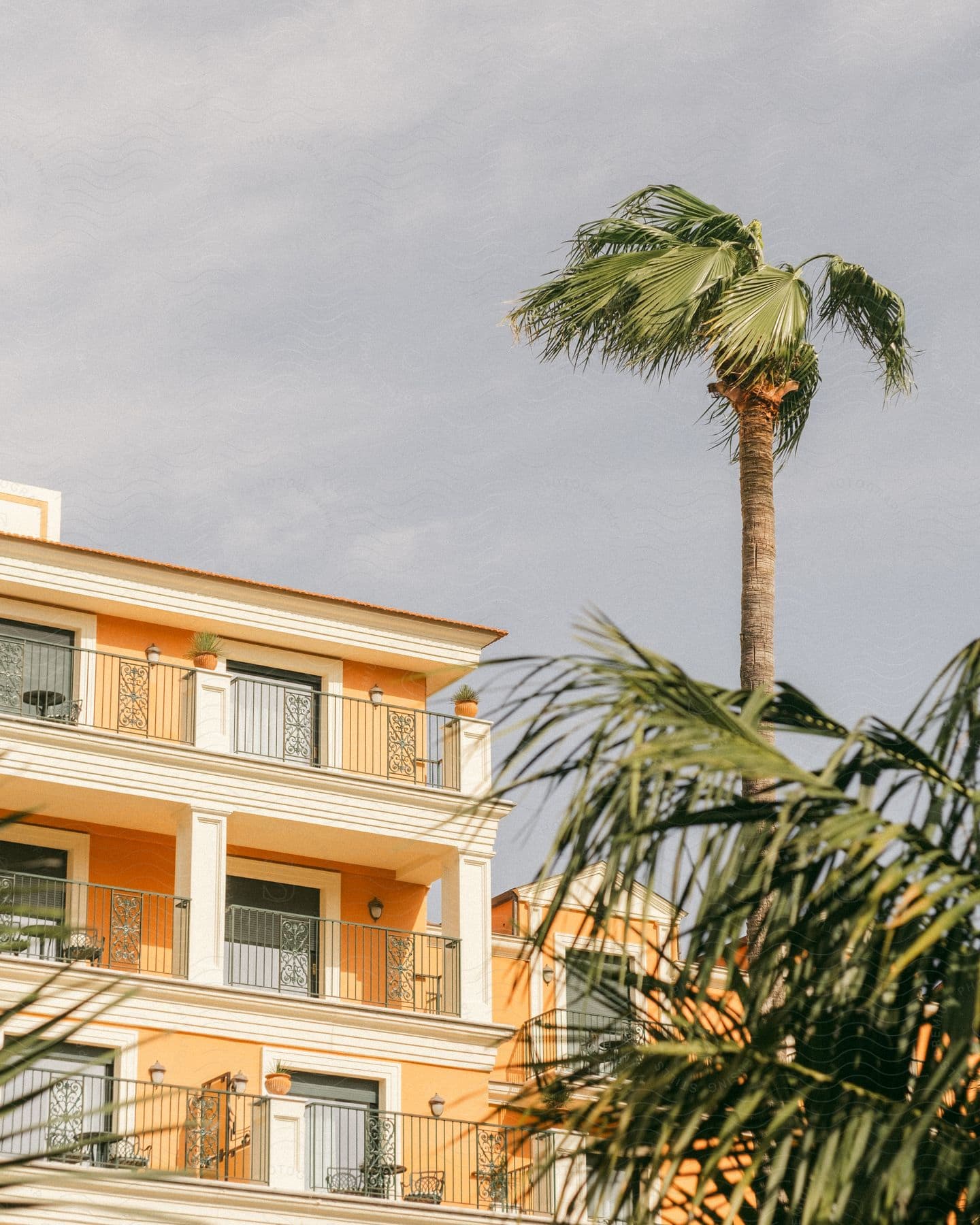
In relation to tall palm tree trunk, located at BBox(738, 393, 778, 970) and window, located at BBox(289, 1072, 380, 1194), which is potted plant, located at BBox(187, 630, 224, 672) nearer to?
window, located at BBox(289, 1072, 380, 1194)

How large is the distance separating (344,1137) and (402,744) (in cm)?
514

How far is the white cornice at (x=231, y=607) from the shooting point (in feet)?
83.4

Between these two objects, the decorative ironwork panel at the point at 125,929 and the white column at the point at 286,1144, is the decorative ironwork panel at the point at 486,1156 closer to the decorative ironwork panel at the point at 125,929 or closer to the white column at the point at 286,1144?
the white column at the point at 286,1144

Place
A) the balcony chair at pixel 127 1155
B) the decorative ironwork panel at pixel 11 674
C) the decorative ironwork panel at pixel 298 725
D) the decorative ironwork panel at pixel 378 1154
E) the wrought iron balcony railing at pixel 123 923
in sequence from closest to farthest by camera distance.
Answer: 1. the balcony chair at pixel 127 1155
2. the decorative ironwork panel at pixel 378 1154
3. the wrought iron balcony railing at pixel 123 923
4. the decorative ironwork panel at pixel 11 674
5. the decorative ironwork panel at pixel 298 725

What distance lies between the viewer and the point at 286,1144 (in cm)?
2291

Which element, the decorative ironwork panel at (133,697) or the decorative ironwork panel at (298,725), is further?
the decorative ironwork panel at (298,725)

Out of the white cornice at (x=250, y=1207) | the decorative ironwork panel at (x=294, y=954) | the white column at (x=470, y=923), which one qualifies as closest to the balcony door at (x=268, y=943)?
the decorative ironwork panel at (x=294, y=954)

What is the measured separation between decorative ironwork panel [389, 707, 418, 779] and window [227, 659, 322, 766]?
0.96m

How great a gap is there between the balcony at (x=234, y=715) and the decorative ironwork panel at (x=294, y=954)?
1.92m

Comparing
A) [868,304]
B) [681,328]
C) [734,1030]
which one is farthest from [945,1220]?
[868,304]

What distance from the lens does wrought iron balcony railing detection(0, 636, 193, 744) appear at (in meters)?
25.0

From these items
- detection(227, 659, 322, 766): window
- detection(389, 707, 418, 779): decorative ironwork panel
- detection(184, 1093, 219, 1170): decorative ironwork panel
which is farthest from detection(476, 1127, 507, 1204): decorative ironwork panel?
detection(227, 659, 322, 766): window

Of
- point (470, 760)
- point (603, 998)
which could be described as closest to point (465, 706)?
point (470, 760)

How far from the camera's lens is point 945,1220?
19.6 ft
